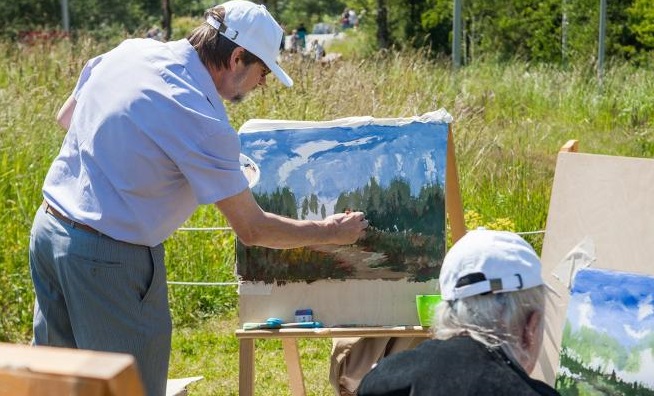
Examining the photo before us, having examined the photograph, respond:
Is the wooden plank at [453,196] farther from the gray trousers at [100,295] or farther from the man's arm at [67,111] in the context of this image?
the man's arm at [67,111]

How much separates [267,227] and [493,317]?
3.02ft

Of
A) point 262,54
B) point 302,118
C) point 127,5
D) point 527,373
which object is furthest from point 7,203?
point 127,5

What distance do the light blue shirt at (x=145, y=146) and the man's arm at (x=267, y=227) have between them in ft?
0.20

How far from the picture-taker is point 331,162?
12.9ft

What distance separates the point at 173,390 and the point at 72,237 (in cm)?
109

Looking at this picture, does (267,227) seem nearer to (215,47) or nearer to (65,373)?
(215,47)

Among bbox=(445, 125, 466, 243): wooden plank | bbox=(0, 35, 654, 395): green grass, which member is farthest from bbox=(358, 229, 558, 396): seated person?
bbox=(0, 35, 654, 395): green grass

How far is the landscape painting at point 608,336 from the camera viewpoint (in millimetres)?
3484

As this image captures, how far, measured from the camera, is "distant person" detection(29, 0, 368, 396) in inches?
113

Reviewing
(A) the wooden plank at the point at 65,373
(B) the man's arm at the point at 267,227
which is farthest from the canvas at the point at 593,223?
(A) the wooden plank at the point at 65,373

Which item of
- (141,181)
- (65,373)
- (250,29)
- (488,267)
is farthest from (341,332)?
(65,373)

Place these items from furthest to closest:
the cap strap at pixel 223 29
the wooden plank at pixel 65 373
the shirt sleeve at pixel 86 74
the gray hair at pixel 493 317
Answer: the shirt sleeve at pixel 86 74 → the cap strap at pixel 223 29 → the gray hair at pixel 493 317 → the wooden plank at pixel 65 373

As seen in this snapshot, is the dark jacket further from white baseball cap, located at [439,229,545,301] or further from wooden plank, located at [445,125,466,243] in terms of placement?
wooden plank, located at [445,125,466,243]

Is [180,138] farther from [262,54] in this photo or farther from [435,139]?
[435,139]
